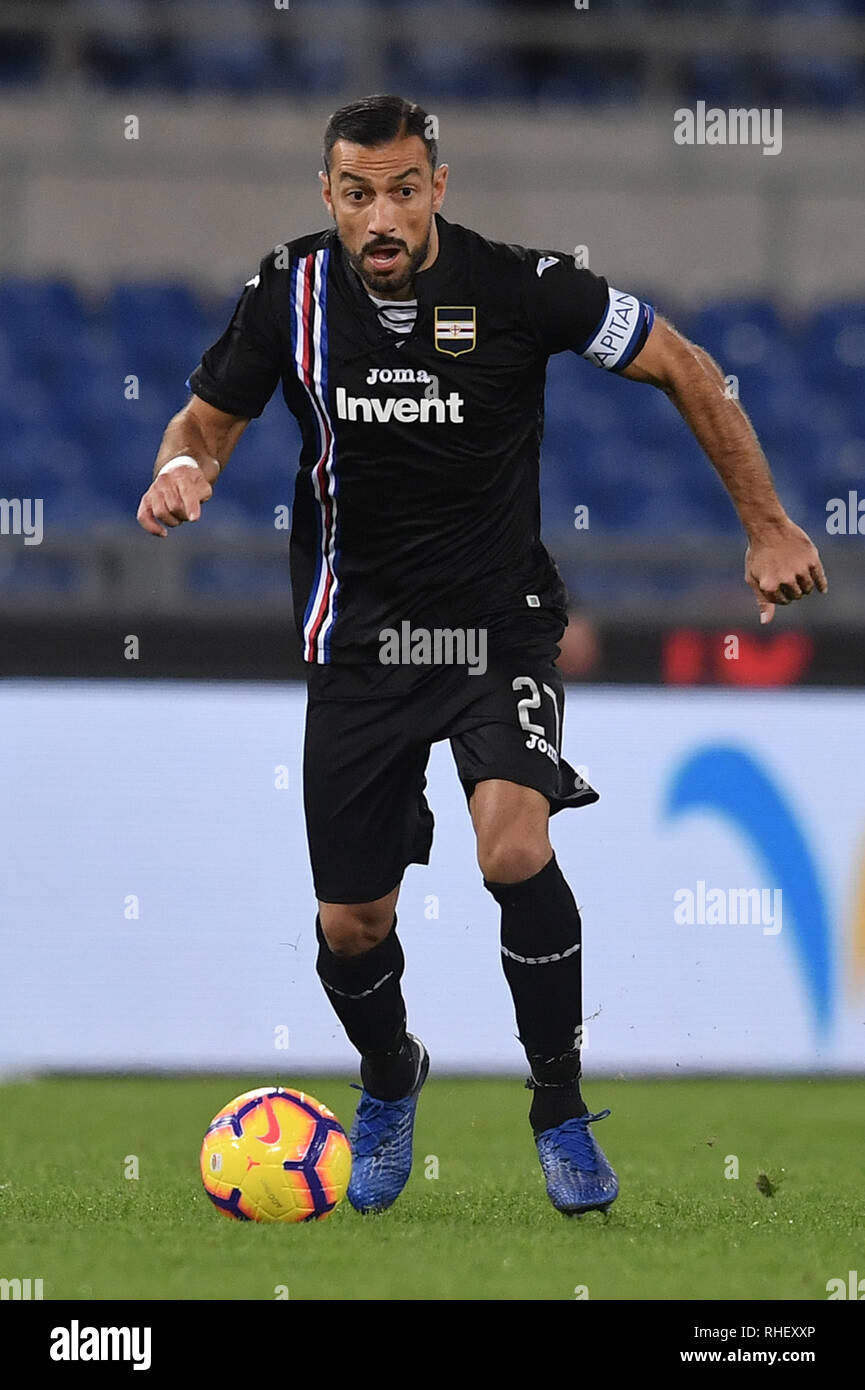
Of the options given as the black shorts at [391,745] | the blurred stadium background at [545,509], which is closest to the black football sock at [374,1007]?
the black shorts at [391,745]

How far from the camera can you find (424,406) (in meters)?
4.23

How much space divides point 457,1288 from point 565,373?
8288 millimetres

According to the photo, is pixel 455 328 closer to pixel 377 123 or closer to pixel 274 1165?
pixel 377 123

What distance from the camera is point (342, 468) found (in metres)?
4.28

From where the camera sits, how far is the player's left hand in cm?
406

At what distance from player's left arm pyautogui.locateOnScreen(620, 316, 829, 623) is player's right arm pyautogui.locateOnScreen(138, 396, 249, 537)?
83cm

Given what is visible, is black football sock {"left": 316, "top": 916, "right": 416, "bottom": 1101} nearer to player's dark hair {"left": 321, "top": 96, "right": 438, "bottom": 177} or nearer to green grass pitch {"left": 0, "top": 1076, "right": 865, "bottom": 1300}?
green grass pitch {"left": 0, "top": 1076, "right": 865, "bottom": 1300}

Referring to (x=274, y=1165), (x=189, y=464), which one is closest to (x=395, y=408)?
(x=189, y=464)

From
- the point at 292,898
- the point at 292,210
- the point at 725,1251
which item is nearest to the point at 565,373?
the point at 292,210

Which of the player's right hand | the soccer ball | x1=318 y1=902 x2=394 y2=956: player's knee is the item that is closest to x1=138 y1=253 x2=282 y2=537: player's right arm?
the player's right hand

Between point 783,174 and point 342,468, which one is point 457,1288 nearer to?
point 342,468

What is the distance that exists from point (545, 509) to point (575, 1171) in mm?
6530

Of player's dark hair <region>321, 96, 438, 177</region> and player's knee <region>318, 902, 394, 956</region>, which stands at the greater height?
player's dark hair <region>321, 96, 438, 177</region>

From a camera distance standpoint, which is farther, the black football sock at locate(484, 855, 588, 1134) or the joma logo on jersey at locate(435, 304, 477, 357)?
the joma logo on jersey at locate(435, 304, 477, 357)
